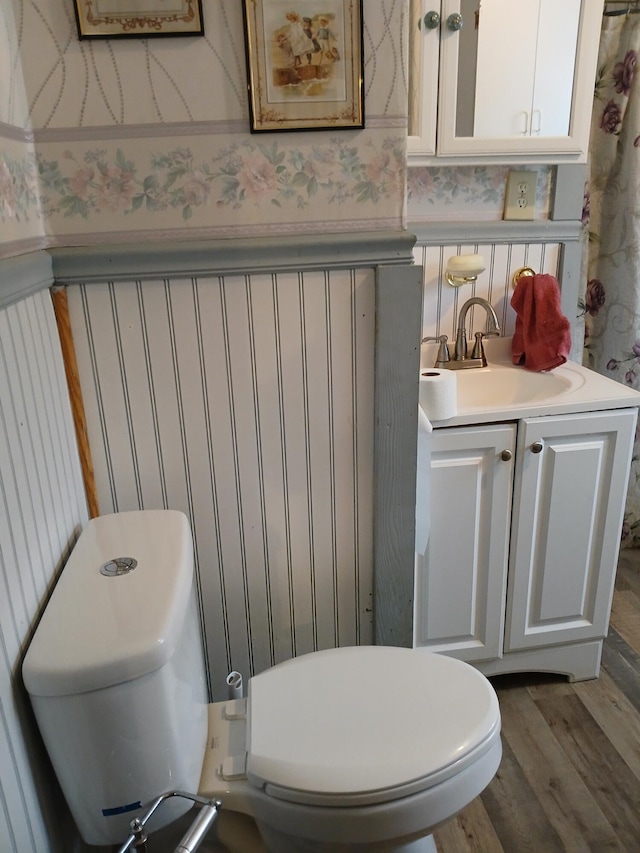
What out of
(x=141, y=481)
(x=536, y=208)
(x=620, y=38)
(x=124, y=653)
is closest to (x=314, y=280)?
(x=141, y=481)

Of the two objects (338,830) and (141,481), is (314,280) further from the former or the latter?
(338,830)

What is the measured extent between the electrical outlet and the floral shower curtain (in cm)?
25

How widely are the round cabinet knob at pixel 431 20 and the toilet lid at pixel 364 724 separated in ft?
4.61

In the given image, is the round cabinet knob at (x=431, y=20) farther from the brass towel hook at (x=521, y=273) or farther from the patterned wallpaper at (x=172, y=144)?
the brass towel hook at (x=521, y=273)

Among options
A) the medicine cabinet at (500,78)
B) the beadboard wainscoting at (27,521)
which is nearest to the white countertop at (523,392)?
the medicine cabinet at (500,78)

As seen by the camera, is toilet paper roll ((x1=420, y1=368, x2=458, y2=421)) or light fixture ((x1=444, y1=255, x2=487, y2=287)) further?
light fixture ((x1=444, y1=255, x2=487, y2=287))

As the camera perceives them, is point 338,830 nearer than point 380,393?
Yes

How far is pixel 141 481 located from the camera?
130 centimetres

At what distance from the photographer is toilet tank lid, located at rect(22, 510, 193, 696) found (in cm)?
84

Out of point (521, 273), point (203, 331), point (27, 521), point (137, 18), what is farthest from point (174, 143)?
point (521, 273)

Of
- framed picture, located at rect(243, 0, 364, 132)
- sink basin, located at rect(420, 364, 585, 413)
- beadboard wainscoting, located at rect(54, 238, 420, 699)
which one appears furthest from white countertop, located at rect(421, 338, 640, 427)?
framed picture, located at rect(243, 0, 364, 132)

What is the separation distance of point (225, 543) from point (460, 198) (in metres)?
1.18

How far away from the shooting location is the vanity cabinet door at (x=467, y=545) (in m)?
1.55

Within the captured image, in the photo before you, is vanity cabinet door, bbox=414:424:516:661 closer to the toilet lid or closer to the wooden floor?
the wooden floor
